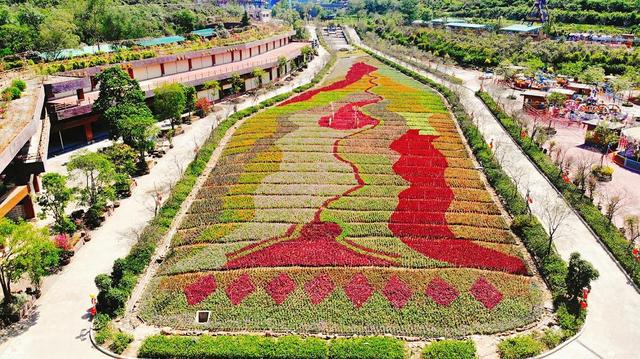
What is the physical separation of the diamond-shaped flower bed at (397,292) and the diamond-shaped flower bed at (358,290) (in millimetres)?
741

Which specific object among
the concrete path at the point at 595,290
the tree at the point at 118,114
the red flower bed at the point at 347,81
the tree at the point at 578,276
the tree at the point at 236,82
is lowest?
the concrete path at the point at 595,290

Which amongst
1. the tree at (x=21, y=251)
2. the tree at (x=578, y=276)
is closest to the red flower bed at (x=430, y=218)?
the tree at (x=578, y=276)

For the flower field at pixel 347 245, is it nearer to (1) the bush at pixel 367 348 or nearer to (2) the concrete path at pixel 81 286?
(1) the bush at pixel 367 348

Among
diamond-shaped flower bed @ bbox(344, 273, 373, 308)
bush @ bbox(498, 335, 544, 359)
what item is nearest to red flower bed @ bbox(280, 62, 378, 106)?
diamond-shaped flower bed @ bbox(344, 273, 373, 308)

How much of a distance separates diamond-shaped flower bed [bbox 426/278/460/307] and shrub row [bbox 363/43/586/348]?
11.9 ft

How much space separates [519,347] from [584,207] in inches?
544

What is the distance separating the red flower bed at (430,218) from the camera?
24.8m

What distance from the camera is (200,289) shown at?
74.7 feet

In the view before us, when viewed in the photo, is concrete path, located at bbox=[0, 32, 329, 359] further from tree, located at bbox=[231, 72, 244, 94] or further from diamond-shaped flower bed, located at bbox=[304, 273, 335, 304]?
tree, located at bbox=[231, 72, 244, 94]

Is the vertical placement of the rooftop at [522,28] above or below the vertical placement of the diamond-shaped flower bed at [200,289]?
above

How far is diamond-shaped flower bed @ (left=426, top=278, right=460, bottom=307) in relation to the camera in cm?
2186

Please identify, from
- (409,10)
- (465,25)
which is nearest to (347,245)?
(465,25)

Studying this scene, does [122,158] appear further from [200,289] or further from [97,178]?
[200,289]

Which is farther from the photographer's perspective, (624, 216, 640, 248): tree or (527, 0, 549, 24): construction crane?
(527, 0, 549, 24): construction crane
